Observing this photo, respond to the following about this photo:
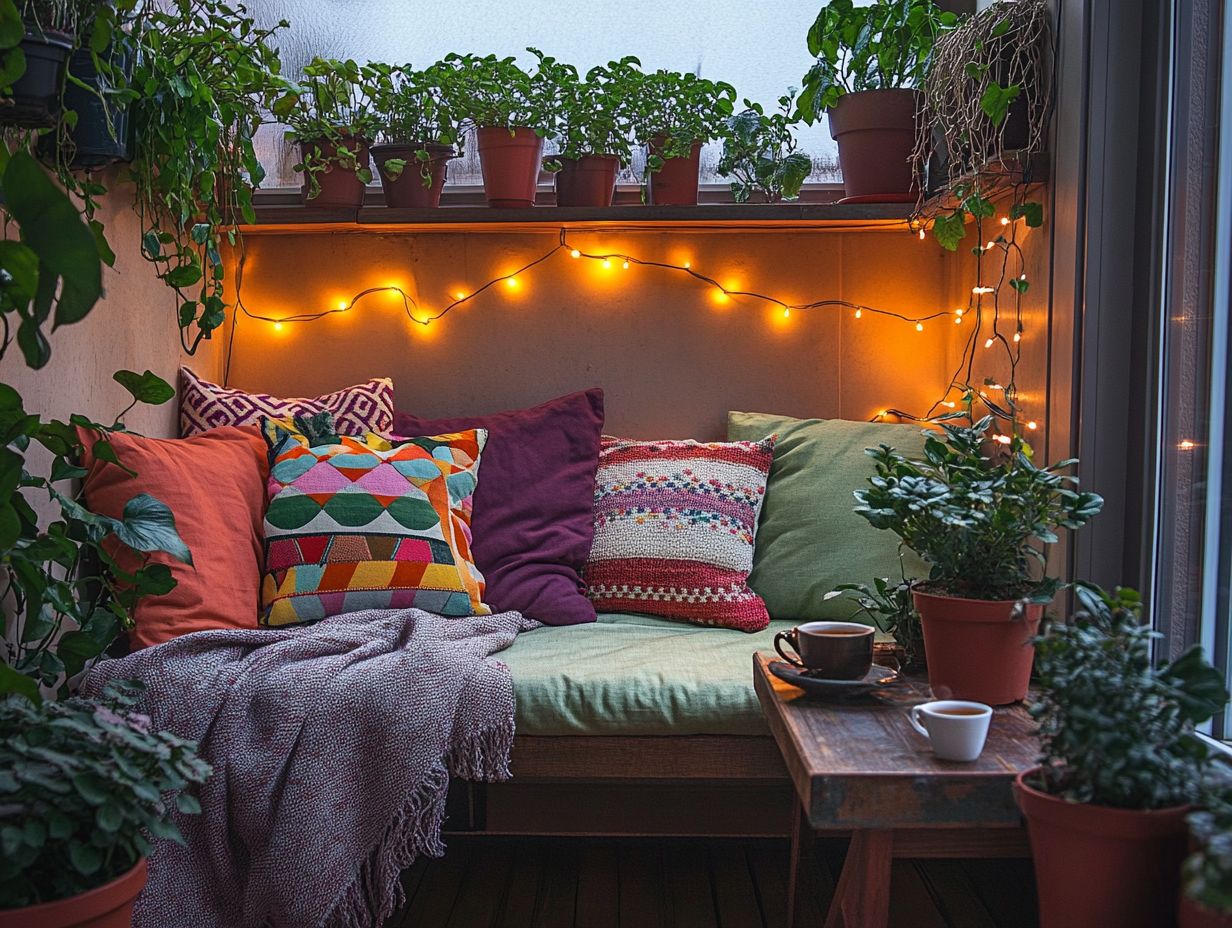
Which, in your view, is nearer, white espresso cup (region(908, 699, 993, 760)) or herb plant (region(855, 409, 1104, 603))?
white espresso cup (region(908, 699, 993, 760))

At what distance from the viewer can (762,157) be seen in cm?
269

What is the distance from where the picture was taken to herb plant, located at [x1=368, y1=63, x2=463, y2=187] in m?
2.60

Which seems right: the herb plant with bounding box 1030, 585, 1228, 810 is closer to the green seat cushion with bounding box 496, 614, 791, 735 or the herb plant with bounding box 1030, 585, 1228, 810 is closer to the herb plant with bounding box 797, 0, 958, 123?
the green seat cushion with bounding box 496, 614, 791, 735

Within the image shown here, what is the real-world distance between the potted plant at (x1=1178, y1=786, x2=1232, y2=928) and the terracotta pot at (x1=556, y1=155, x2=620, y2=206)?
6.54 ft

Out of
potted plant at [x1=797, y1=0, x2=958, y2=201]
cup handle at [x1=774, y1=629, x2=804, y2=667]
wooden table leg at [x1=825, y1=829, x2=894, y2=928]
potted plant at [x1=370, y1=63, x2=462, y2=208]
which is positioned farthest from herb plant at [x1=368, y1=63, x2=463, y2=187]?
wooden table leg at [x1=825, y1=829, x2=894, y2=928]

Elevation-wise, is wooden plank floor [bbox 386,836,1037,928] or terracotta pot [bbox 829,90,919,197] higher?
terracotta pot [bbox 829,90,919,197]

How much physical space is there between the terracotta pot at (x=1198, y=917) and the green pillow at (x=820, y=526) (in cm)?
136

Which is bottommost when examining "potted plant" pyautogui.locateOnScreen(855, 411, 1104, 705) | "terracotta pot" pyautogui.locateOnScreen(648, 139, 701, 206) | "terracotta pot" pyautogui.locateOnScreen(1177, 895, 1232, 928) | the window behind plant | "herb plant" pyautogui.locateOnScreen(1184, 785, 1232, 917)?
"terracotta pot" pyautogui.locateOnScreen(1177, 895, 1232, 928)

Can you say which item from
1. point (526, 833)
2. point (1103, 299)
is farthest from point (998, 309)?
point (526, 833)

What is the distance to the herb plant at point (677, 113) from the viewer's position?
103 inches

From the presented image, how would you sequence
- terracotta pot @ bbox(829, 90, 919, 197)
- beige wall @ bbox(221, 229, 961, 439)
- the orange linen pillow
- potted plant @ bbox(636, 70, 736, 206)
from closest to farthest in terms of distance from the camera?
the orange linen pillow, terracotta pot @ bbox(829, 90, 919, 197), potted plant @ bbox(636, 70, 736, 206), beige wall @ bbox(221, 229, 961, 439)

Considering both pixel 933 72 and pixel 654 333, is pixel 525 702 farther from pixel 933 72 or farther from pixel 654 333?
pixel 933 72

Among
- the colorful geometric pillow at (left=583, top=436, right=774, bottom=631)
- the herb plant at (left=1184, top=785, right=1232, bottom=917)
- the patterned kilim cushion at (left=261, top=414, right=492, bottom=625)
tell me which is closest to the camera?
the herb plant at (left=1184, top=785, right=1232, bottom=917)

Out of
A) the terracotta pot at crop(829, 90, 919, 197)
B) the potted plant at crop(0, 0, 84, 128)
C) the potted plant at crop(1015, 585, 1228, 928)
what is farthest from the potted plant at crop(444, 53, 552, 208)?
the potted plant at crop(1015, 585, 1228, 928)
